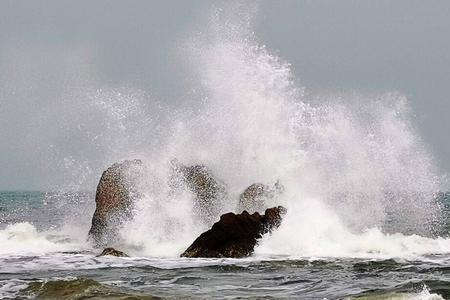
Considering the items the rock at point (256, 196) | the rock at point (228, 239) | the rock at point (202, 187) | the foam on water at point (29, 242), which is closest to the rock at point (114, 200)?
the foam on water at point (29, 242)

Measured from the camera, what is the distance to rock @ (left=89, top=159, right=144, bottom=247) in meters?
25.0

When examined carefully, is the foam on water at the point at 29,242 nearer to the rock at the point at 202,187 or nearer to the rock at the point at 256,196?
the rock at the point at 202,187

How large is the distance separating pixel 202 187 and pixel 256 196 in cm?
227

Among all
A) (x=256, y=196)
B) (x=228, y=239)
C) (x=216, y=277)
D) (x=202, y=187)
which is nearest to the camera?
(x=216, y=277)

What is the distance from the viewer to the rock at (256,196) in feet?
85.3

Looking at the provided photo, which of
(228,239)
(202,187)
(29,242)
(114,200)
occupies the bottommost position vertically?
(228,239)

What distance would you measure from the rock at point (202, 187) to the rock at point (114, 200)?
1615mm

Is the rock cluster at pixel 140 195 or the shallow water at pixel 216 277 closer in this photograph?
the shallow water at pixel 216 277

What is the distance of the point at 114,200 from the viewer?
25688 mm

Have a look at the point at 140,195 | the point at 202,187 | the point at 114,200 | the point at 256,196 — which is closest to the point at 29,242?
the point at 114,200

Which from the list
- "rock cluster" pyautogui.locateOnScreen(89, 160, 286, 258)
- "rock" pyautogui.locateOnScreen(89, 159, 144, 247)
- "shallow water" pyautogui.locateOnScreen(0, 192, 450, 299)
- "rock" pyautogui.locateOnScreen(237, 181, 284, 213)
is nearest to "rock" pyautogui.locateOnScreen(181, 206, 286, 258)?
"shallow water" pyautogui.locateOnScreen(0, 192, 450, 299)

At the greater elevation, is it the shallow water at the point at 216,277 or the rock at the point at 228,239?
the rock at the point at 228,239

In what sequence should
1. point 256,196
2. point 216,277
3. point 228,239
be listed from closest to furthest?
point 216,277 < point 228,239 < point 256,196

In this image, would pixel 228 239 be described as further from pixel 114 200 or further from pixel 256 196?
pixel 114 200
